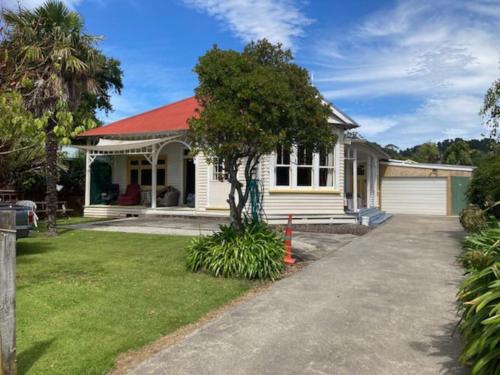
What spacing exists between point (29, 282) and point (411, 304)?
19.7ft

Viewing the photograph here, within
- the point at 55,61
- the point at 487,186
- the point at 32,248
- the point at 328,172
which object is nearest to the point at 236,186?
the point at 32,248

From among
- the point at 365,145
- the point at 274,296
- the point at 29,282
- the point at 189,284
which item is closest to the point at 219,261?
the point at 189,284

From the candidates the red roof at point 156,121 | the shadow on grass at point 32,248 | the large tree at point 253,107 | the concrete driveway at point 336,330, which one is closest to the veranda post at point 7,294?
the concrete driveway at point 336,330

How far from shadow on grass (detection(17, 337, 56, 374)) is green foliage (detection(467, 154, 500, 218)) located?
402 inches

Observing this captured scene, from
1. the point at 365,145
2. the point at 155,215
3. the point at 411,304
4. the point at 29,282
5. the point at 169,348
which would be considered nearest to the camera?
the point at 169,348

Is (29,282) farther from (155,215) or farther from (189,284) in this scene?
(155,215)

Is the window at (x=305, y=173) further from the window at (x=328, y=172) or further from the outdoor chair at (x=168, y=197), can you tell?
the outdoor chair at (x=168, y=197)

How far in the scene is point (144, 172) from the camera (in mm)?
21672

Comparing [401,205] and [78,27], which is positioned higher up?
[78,27]

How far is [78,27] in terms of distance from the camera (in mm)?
13258

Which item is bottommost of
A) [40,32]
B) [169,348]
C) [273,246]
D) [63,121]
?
[169,348]

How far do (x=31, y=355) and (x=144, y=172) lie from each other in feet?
57.9

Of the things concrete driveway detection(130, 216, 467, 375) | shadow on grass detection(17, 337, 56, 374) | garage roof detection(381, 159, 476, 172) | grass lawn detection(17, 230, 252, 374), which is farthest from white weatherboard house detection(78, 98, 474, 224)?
shadow on grass detection(17, 337, 56, 374)

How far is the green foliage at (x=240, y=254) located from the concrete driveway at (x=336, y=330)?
1.48 feet
